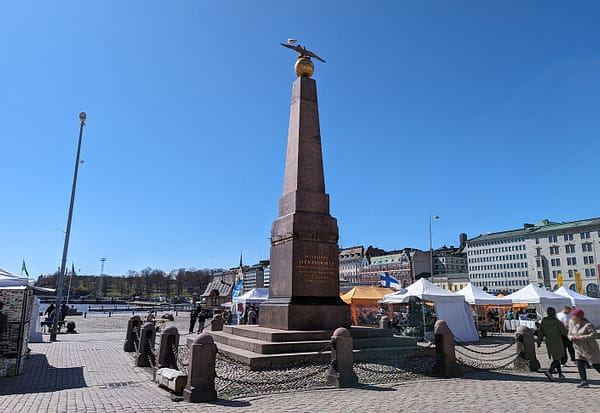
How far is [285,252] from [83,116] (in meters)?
18.4

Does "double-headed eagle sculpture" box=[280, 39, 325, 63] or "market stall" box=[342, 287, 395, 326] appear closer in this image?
"double-headed eagle sculpture" box=[280, 39, 325, 63]

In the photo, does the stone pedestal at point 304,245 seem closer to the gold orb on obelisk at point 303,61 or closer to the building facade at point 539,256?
the gold orb on obelisk at point 303,61

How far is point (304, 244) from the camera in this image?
11773 millimetres

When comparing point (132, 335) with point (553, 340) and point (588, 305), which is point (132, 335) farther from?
point (588, 305)

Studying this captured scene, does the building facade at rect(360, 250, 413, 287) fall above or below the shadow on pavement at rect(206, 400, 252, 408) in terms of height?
above

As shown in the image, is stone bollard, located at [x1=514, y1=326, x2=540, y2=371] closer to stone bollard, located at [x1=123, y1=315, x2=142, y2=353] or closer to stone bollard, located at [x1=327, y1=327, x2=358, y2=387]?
stone bollard, located at [x1=327, y1=327, x2=358, y2=387]

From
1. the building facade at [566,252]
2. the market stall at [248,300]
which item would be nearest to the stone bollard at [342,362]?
the market stall at [248,300]

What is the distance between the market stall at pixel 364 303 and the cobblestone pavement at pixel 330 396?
14.4 metres

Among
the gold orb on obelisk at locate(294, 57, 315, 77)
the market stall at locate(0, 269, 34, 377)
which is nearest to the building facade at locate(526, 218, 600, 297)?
the gold orb on obelisk at locate(294, 57, 315, 77)

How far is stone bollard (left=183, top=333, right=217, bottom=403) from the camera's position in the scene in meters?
7.25

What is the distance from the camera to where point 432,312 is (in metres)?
22.3

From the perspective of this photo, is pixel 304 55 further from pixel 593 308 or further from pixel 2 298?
pixel 593 308

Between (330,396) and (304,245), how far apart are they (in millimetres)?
4924

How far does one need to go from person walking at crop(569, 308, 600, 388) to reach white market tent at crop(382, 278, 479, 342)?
12469 mm
